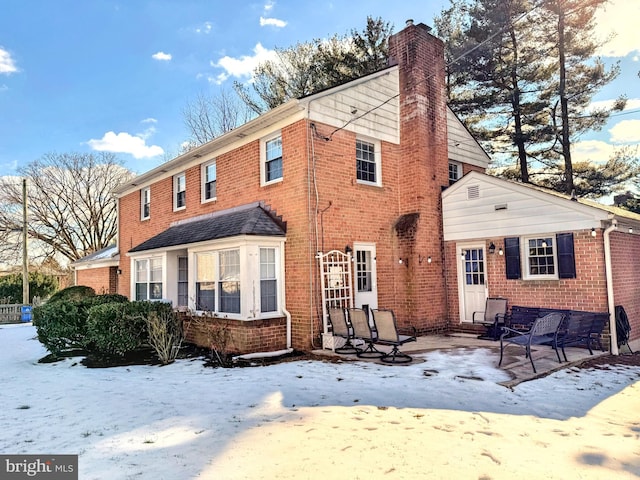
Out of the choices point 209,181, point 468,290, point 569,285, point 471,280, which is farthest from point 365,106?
point 569,285

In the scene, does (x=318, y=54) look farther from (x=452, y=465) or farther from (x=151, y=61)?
(x=452, y=465)

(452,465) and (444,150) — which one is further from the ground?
(444,150)

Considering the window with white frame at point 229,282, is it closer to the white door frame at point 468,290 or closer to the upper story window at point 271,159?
the upper story window at point 271,159

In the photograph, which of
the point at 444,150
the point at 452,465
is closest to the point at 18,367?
the point at 452,465

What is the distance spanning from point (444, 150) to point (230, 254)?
7.14 meters

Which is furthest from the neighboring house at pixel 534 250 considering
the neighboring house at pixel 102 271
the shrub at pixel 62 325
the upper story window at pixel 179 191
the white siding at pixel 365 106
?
the neighboring house at pixel 102 271

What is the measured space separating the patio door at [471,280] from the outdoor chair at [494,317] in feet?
2.24

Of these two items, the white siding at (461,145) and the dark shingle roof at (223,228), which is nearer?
the dark shingle roof at (223,228)

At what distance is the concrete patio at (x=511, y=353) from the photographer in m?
6.92

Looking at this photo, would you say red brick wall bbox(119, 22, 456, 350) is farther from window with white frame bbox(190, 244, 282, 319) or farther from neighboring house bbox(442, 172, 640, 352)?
neighboring house bbox(442, 172, 640, 352)

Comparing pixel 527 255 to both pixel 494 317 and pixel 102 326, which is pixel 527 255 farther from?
pixel 102 326

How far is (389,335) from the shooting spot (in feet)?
26.2

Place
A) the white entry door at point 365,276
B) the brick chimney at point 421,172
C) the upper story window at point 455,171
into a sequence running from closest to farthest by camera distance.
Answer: the white entry door at point 365,276 → the brick chimney at point 421,172 → the upper story window at point 455,171

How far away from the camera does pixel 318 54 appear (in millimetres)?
23156
